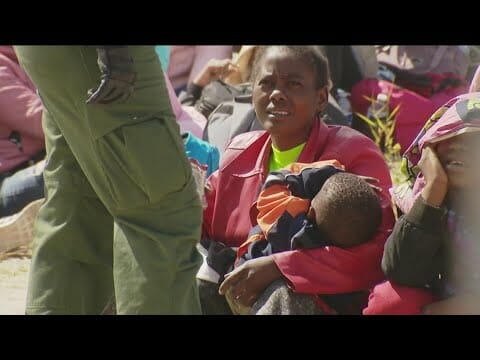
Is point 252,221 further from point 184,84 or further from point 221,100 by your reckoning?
point 184,84

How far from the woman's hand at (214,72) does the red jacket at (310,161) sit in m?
2.16

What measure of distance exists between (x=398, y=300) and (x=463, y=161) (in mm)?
464

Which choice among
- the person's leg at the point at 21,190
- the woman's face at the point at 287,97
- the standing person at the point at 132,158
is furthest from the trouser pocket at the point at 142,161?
the person's leg at the point at 21,190

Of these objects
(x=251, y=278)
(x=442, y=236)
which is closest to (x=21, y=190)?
(x=251, y=278)

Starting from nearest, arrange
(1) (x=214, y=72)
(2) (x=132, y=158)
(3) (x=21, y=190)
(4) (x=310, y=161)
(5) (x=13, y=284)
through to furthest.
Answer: (2) (x=132, y=158) → (4) (x=310, y=161) → (5) (x=13, y=284) → (3) (x=21, y=190) → (1) (x=214, y=72)

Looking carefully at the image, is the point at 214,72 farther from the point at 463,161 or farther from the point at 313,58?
the point at 463,161

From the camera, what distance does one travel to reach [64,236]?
330 cm

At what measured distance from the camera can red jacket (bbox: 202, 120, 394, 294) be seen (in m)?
3.18

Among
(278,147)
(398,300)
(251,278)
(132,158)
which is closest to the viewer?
(132,158)

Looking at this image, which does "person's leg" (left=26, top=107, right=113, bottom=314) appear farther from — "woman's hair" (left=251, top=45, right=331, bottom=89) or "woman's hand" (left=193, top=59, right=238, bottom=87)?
"woman's hand" (left=193, top=59, right=238, bottom=87)

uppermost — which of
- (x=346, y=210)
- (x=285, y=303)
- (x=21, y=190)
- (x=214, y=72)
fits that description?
(x=346, y=210)

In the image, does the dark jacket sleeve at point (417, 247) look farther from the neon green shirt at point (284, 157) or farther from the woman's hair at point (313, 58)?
the woman's hair at point (313, 58)
